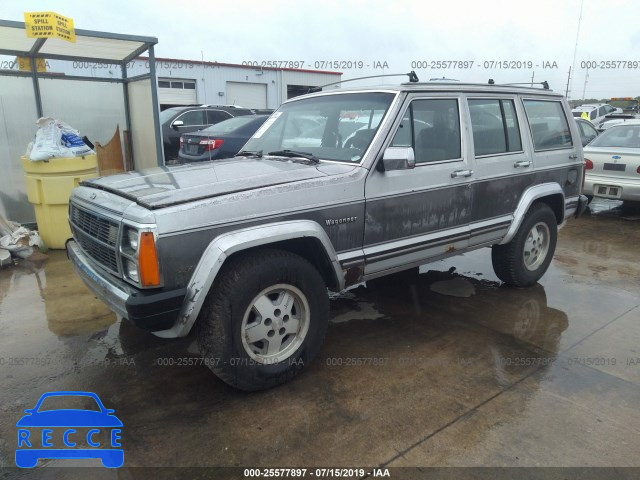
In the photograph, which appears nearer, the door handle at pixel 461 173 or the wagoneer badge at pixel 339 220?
Answer: the wagoneer badge at pixel 339 220

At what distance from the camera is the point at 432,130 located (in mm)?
3844

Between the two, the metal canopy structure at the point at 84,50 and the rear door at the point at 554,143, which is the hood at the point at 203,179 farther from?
the metal canopy structure at the point at 84,50

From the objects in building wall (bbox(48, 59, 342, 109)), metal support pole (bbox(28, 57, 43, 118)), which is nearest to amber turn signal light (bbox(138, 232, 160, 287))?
metal support pole (bbox(28, 57, 43, 118))

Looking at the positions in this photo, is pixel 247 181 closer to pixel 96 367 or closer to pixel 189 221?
pixel 189 221

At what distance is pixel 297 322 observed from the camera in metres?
3.19

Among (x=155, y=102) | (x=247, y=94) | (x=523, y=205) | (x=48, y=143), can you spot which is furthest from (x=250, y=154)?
(x=247, y=94)

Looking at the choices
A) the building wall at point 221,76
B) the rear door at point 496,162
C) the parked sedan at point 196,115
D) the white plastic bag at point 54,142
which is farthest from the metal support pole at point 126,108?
the building wall at point 221,76

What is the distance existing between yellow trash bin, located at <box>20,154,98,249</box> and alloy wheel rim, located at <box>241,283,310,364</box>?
13.1 feet

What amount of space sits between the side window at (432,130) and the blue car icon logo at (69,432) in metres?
2.63

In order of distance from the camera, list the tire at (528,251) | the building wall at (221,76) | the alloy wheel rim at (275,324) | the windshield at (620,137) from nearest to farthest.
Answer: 1. the alloy wheel rim at (275,324)
2. the tire at (528,251)
3. the windshield at (620,137)
4. the building wall at (221,76)

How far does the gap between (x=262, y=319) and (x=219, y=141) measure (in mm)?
5415

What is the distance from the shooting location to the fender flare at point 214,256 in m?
2.67

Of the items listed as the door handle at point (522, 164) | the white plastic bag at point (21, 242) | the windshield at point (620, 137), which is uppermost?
the windshield at point (620, 137)

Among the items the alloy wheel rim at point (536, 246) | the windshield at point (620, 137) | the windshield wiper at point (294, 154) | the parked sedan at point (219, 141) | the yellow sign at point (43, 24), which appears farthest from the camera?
the windshield at point (620, 137)
